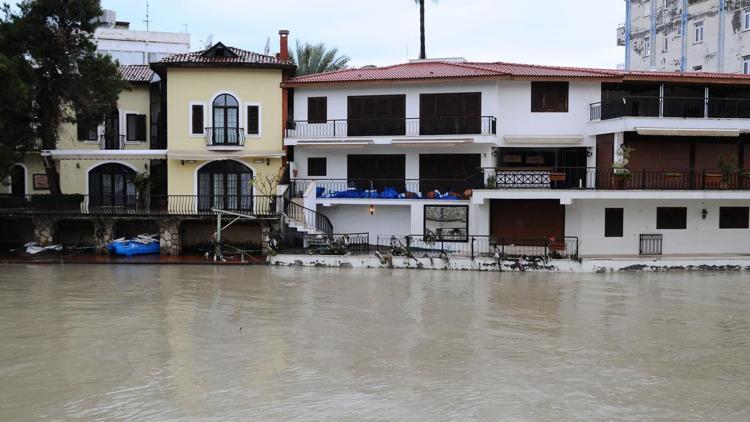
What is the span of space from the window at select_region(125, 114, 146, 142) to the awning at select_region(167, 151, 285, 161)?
3.46m

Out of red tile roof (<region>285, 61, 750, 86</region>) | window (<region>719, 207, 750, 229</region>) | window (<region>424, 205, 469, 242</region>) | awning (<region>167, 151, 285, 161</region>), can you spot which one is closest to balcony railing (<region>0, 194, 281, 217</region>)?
awning (<region>167, 151, 285, 161</region>)

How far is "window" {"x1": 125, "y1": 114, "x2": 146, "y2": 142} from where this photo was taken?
111 feet

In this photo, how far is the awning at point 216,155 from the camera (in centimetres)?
3086

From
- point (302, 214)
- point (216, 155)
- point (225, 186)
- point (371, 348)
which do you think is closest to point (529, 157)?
point (302, 214)

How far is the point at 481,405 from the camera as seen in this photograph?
480 inches

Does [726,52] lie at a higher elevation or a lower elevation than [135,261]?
higher

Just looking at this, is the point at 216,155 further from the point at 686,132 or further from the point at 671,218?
the point at 686,132

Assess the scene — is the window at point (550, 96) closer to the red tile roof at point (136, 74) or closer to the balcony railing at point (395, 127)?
the balcony railing at point (395, 127)

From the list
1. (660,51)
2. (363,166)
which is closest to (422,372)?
(363,166)

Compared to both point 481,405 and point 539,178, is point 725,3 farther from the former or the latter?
point 481,405

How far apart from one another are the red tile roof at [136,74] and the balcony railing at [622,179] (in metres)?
16.0

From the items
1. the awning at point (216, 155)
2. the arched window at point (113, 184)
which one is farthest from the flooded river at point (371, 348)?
the arched window at point (113, 184)

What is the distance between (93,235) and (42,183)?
4.02 m

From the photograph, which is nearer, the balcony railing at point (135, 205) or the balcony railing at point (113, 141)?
the balcony railing at point (135, 205)
